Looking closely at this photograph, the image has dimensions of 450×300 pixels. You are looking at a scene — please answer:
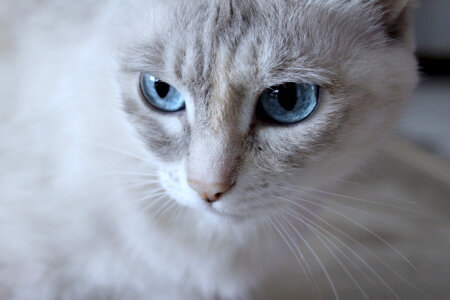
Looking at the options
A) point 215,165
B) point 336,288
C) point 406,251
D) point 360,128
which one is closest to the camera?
point 215,165

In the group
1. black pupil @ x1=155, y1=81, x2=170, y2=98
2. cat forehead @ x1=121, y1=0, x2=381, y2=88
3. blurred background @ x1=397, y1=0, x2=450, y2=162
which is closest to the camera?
cat forehead @ x1=121, y1=0, x2=381, y2=88

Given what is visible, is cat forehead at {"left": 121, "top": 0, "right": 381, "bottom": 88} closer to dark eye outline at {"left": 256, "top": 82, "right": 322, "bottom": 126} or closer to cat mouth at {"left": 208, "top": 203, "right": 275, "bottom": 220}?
dark eye outline at {"left": 256, "top": 82, "right": 322, "bottom": 126}

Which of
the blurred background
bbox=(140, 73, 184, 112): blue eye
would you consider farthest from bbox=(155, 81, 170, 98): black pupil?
the blurred background

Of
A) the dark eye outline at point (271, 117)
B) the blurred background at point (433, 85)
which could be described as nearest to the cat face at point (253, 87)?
the dark eye outline at point (271, 117)

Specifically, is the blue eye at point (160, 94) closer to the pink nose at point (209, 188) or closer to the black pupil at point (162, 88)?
the black pupil at point (162, 88)

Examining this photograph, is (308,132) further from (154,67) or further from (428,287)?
(428,287)

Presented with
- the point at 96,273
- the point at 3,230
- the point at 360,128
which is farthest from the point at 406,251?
the point at 3,230

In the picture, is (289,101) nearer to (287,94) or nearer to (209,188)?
(287,94)
